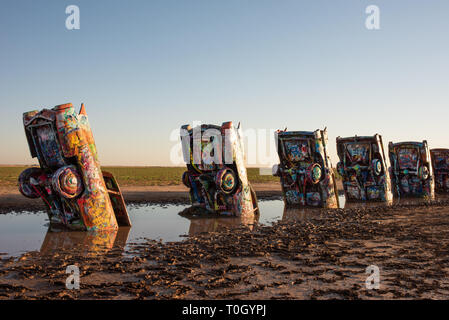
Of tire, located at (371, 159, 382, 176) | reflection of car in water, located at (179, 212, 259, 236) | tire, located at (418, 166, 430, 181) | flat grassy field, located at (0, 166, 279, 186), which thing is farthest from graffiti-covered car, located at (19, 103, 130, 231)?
flat grassy field, located at (0, 166, 279, 186)

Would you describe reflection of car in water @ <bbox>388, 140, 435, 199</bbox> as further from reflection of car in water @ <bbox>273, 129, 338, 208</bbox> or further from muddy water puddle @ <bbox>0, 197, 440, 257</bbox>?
muddy water puddle @ <bbox>0, 197, 440, 257</bbox>

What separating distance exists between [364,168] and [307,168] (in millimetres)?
4256

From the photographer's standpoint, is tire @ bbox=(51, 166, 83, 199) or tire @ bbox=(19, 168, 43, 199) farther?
tire @ bbox=(19, 168, 43, 199)

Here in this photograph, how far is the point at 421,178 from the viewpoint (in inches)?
790

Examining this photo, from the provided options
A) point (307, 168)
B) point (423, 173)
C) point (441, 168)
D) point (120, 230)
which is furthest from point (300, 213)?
point (441, 168)

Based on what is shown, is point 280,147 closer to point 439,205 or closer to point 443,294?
point 439,205

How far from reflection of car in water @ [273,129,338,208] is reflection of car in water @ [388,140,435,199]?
6.81m

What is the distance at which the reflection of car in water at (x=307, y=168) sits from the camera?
48.8ft

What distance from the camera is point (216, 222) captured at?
1165 cm

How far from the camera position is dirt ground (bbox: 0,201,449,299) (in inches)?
192

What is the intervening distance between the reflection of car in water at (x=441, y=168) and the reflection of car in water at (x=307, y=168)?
38.0ft

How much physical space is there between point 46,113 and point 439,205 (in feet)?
50.8

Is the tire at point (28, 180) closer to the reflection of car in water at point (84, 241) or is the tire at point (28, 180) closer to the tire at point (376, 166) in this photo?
the reflection of car in water at point (84, 241)
